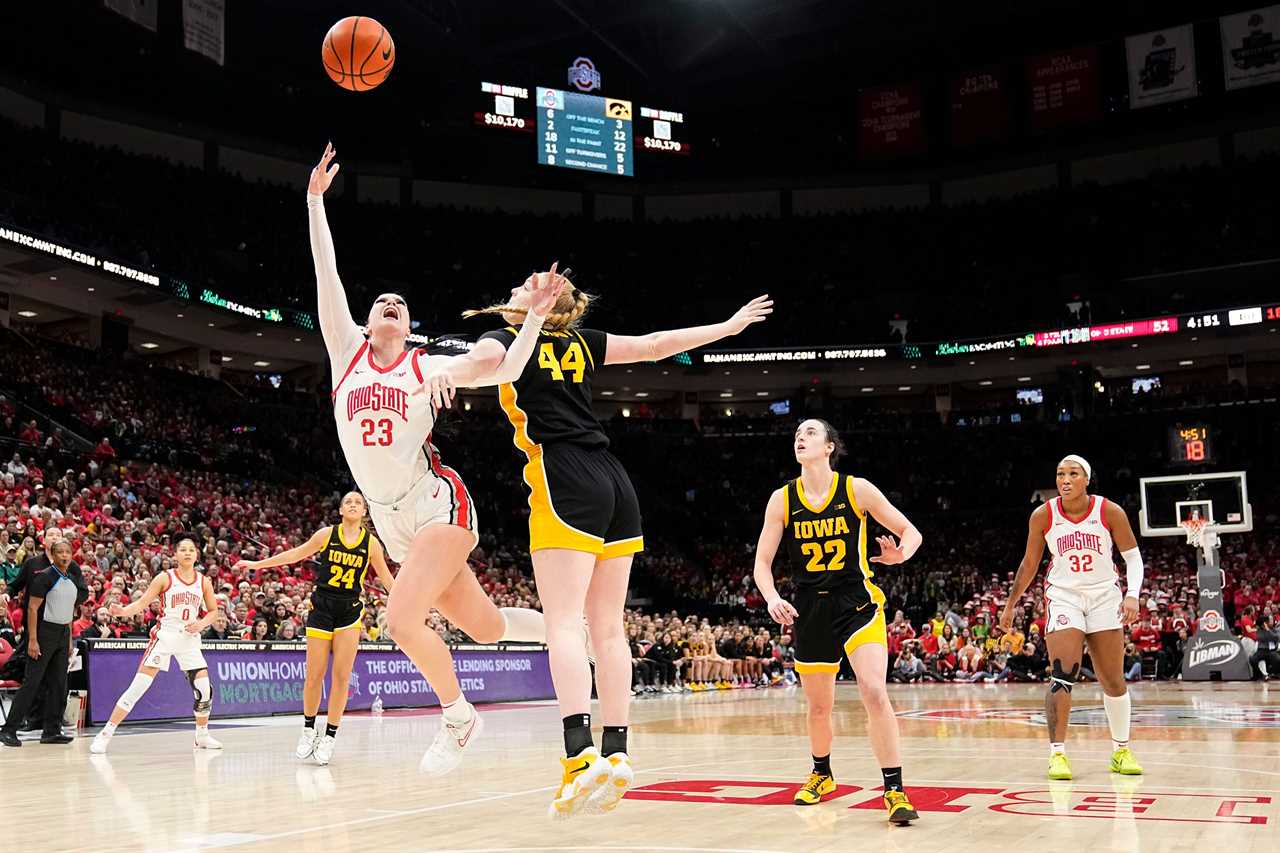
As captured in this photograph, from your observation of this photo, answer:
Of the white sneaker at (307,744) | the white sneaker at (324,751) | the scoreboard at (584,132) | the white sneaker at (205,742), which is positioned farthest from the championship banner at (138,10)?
the white sneaker at (324,751)

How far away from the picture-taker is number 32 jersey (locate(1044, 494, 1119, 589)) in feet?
26.6

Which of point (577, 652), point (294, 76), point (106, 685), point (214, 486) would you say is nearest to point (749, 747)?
point (577, 652)

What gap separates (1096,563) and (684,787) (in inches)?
128

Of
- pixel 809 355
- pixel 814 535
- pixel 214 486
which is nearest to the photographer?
pixel 814 535

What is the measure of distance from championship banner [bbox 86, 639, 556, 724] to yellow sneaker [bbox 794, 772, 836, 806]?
27.0ft

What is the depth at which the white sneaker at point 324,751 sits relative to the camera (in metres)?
9.12

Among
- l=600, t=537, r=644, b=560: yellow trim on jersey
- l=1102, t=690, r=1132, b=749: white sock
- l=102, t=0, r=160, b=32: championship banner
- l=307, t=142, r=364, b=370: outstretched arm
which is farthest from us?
l=102, t=0, r=160, b=32: championship banner

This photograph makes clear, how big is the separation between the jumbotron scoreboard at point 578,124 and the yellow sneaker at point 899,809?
31133 millimetres

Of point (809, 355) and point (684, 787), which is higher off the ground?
point (809, 355)

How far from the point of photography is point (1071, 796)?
657cm

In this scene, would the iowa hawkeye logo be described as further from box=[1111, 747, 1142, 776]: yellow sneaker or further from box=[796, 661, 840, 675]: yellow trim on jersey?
box=[1111, 747, 1142, 776]: yellow sneaker

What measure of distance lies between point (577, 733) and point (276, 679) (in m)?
13.1

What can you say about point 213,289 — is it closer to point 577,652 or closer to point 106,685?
point 106,685

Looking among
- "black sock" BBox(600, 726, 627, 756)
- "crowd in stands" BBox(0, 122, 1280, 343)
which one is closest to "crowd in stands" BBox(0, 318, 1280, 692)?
"crowd in stands" BBox(0, 122, 1280, 343)
